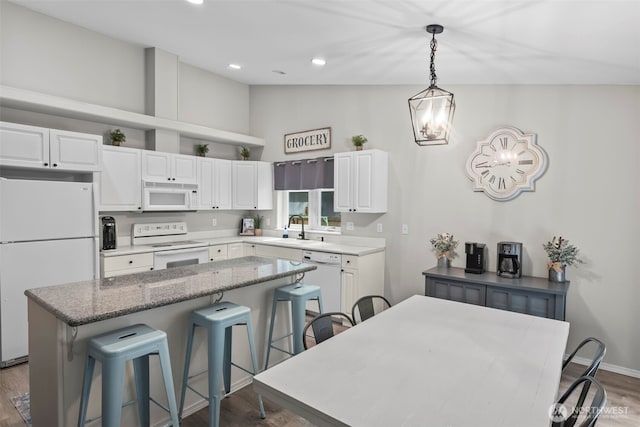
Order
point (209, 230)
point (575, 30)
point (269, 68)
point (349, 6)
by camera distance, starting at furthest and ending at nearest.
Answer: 1. point (209, 230)
2. point (269, 68)
3. point (349, 6)
4. point (575, 30)

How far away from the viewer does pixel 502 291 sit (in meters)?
3.21

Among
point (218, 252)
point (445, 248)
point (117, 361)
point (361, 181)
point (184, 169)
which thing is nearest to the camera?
point (117, 361)

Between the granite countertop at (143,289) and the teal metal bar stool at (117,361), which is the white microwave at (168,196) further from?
the teal metal bar stool at (117,361)

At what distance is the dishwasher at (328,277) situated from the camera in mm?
4109

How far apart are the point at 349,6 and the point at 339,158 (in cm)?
219

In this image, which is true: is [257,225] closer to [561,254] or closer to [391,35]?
[391,35]

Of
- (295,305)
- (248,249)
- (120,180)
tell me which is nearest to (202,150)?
(120,180)

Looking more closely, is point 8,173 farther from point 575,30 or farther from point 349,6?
point 575,30

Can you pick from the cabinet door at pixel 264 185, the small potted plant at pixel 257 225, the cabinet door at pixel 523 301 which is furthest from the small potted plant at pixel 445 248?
the small potted plant at pixel 257 225

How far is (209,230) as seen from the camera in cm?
527

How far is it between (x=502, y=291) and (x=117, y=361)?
3000 mm

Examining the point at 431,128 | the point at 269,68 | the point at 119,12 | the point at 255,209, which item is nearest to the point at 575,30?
the point at 431,128

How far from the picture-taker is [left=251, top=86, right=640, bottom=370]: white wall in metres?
3.09

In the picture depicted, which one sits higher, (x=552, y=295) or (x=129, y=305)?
(x=129, y=305)
